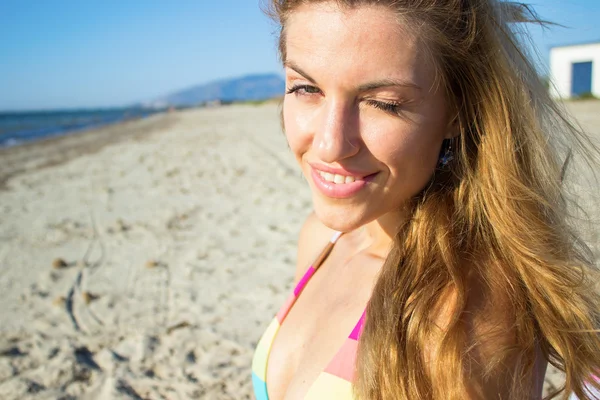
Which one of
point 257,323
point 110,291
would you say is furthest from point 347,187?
point 110,291

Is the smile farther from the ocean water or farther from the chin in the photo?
the ocean water

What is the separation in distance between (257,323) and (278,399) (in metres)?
1.67

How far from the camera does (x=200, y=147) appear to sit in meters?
13.0

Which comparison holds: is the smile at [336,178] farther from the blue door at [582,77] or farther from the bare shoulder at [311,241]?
the blue door at [582,77]

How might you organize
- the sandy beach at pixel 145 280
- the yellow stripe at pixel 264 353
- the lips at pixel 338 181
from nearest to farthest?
the lips at pixel 338 181 < the yellow stripe at pixel 264 353 < the sandy beach at pixel 145 280

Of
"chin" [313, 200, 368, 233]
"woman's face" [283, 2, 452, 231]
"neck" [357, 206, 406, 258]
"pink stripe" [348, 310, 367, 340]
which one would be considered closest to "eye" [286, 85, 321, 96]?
"woman's face" [283, 2, 452, 231]

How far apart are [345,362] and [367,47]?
0.79m

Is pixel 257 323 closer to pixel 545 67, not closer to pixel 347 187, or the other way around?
pixel 347 187

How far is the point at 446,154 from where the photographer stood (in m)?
1.41

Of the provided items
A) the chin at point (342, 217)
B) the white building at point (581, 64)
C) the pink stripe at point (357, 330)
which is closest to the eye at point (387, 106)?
the chin at point (342, 217)

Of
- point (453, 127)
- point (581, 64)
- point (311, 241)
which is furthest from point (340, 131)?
point (581, 64)

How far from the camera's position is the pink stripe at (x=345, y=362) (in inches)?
52.1

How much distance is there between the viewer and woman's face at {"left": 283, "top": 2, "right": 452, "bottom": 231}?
1.24 m

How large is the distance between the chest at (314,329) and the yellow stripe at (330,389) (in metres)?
0.05
